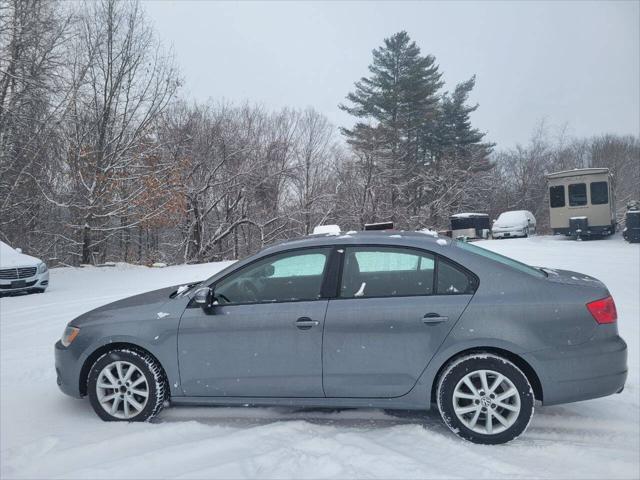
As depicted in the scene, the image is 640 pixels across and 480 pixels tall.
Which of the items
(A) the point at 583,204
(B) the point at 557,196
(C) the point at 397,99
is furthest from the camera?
(C) the point at 397,99

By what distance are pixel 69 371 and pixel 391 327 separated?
257cm

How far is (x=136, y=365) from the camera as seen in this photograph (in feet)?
11.7

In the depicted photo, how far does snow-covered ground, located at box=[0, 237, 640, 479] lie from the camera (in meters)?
2.82

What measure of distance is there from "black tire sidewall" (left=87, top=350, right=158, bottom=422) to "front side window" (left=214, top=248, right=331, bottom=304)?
770 millimetres

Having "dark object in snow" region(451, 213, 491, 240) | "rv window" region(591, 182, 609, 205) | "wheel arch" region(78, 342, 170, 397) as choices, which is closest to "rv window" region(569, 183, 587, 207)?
"rv window" region(591, 182, 609, 205)

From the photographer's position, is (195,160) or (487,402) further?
(195,160)

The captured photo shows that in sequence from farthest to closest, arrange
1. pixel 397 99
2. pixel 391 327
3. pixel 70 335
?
pixel 397 99 → pixel 70 335 → pixel 391 327

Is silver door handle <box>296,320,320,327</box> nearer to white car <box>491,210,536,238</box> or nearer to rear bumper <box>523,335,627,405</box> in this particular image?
rear bumper <box>523,335,627,405</box>

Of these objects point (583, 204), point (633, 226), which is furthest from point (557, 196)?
point (633, 226)

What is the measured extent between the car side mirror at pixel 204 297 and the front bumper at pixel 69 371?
1.11 m

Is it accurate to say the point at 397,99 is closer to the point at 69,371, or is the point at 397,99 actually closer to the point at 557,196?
the point at 557,196

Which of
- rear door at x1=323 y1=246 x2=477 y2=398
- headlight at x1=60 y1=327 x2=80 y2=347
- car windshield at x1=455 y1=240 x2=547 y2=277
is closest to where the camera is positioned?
rear door at x1=323 y1=246 x2=477 y2=398

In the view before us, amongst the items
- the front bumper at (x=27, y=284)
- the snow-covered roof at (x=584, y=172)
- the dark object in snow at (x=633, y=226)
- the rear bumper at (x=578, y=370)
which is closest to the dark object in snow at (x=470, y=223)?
the snow-covered roof at (x=584, y=172)

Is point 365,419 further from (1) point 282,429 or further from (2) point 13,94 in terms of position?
(2) point 13,94
